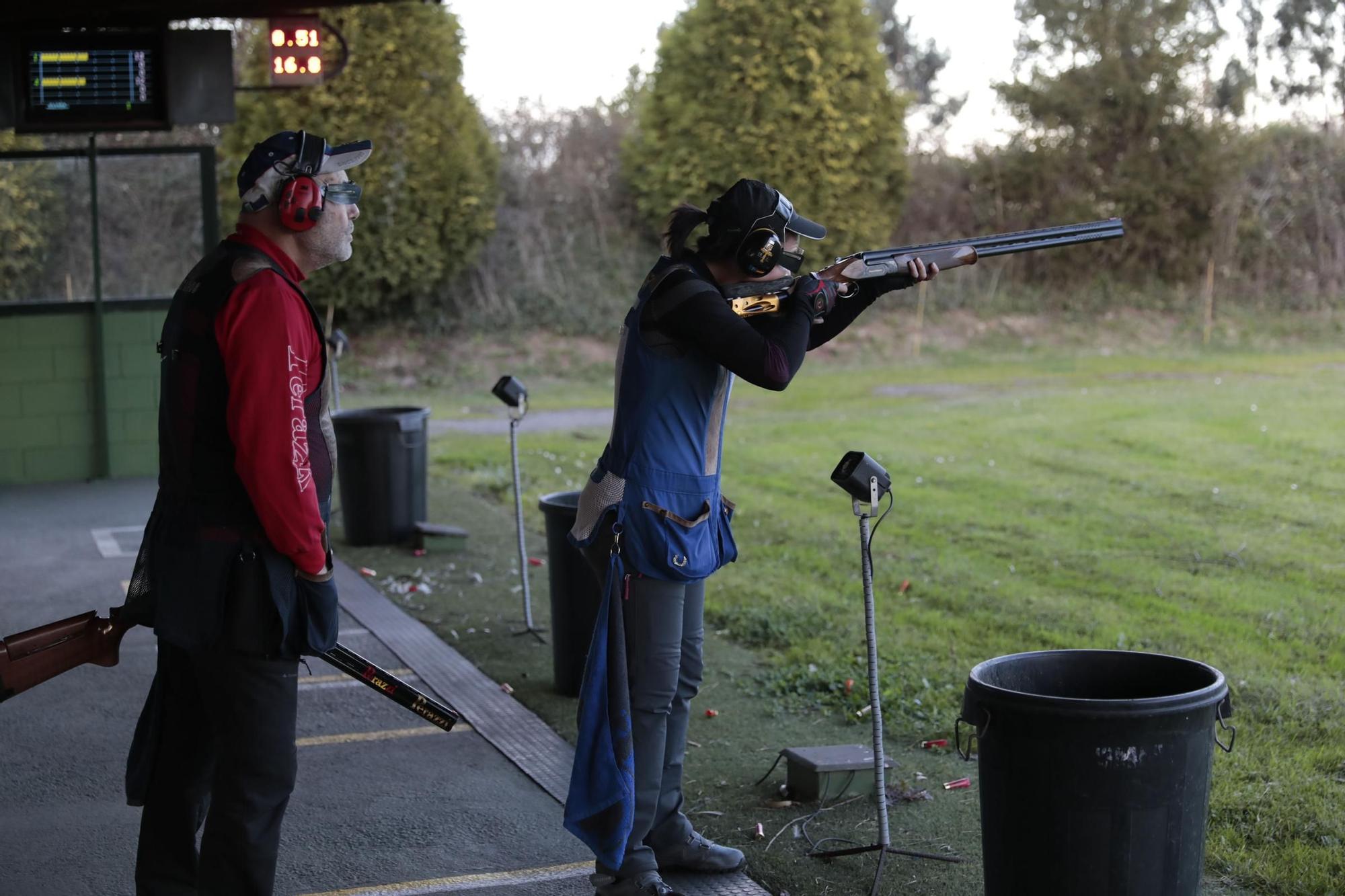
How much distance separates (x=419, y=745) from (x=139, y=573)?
2283 mm

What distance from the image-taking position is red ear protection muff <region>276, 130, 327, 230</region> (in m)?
3.27

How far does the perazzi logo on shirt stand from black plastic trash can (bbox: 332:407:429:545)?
19.6 feet

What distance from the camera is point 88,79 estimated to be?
10.0 m

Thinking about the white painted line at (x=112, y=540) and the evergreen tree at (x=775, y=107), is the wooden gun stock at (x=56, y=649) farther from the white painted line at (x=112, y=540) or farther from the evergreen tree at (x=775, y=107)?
the evergreen tree at (x=775, y=107)

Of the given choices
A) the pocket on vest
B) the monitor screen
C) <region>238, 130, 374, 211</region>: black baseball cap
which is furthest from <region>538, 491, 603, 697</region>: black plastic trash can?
the monitor screen

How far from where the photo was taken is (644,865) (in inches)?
153

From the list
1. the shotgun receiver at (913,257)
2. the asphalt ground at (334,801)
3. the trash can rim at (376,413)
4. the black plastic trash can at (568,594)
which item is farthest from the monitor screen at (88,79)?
the shotgun receiver at (913,257)

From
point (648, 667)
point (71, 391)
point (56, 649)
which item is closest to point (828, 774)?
point (648, 667)

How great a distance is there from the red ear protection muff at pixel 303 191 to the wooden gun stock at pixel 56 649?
1161mm

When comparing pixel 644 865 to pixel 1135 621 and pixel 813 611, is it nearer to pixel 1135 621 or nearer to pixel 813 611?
pixel 813 611

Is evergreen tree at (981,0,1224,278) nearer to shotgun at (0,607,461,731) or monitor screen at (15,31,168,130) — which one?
monitor screen at (15,31,168,130)

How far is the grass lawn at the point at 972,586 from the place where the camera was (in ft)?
15.2

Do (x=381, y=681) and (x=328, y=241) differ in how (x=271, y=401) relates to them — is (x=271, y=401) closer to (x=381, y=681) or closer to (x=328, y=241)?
(x=328, y=241)

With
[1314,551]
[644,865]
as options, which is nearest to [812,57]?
[1314,551]
